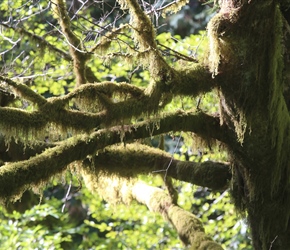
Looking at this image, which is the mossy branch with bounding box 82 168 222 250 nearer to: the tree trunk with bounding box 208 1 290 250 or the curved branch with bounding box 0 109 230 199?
the tree trunk with bounding box 208 1 290 250

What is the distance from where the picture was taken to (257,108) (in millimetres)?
3695

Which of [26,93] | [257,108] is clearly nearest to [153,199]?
[257,108]

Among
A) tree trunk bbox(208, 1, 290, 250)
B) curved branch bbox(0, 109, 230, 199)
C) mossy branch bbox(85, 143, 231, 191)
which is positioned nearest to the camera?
curved branch bbox(0, 109, 230, 199)

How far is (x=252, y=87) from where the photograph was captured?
3635 millimetres

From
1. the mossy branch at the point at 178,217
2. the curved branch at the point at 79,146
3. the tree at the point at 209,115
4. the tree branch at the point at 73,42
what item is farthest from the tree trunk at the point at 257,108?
the tree branch at the point at 73,42

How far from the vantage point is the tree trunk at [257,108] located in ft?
11.5

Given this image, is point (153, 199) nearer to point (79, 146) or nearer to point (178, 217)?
point (178, 217)

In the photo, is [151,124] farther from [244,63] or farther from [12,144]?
[12,144]

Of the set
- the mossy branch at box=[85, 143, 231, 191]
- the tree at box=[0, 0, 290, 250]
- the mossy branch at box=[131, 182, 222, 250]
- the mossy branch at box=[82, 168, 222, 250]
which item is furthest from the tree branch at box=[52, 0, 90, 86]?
the mossy branch at box=[131, 182, 222, 250]

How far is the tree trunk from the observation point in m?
3.52

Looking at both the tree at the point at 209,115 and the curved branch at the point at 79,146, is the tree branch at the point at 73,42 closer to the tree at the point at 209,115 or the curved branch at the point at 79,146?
the tree at the point at 209,115

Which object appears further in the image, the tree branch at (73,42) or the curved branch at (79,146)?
the tree branch at (73,42)

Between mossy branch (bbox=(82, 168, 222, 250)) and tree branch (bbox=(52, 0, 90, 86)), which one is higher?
tree branch (bbox=(52, 0, 90, 86))

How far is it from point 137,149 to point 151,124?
2.85 feet
